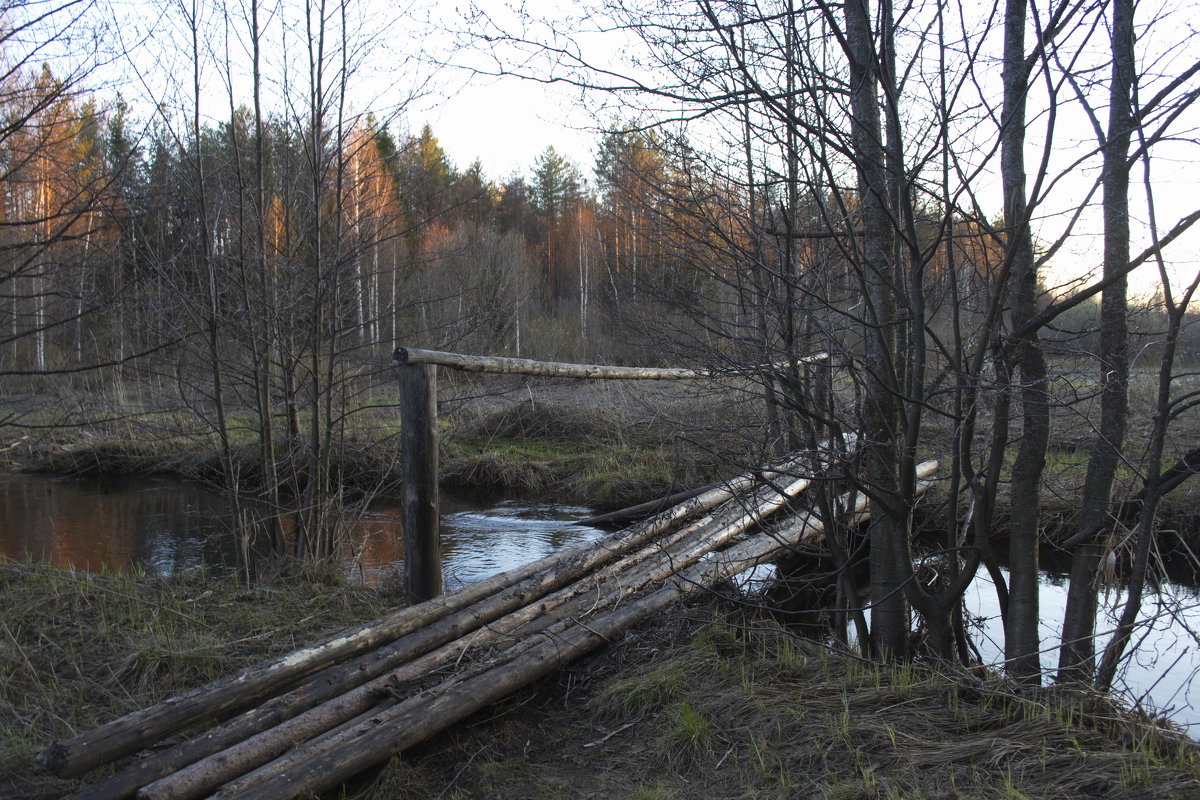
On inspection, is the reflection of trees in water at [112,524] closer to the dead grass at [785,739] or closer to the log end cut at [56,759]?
the log end cut at [56,759]

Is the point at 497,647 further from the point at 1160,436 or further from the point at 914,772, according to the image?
the point at 1160,436

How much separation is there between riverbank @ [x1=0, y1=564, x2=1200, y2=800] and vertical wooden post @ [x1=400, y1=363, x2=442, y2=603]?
1.45 feet

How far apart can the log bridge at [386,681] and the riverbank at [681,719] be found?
0.14 meters

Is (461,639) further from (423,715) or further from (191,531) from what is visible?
(191,531)

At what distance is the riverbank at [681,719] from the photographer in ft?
7.52

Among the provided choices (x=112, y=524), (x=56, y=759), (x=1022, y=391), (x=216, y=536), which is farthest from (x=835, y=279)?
(x=112, y=524)

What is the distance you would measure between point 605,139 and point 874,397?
1777mm

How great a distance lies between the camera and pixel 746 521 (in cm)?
533

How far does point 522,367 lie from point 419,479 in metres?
0.90

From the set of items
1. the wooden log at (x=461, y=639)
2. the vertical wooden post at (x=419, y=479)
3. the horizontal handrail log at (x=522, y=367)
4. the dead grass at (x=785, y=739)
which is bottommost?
the dead grass at (x=785, y=739)

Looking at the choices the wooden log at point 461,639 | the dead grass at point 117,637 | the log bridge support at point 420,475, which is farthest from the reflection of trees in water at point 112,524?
the wooden log at point 461,639

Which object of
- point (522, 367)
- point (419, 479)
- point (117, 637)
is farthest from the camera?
point (522, 367)

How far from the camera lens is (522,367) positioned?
178 inches

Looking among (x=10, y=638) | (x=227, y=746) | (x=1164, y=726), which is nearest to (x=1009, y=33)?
(x=1164, y=726)
